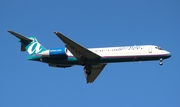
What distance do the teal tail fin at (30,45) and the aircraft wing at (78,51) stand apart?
4022mm

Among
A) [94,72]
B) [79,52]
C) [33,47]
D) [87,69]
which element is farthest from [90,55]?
[33,47]

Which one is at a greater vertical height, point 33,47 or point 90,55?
point 33,47

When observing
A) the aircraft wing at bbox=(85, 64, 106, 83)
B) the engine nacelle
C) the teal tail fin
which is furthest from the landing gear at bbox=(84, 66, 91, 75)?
the teal tail fin

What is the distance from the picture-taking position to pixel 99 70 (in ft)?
109

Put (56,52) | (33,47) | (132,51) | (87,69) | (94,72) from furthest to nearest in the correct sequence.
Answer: (94,72), (33,47), (87,69), (56,52), (132,51)

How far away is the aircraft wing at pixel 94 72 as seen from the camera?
107ft

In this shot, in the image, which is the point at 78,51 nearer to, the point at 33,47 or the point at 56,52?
the point at 56,52

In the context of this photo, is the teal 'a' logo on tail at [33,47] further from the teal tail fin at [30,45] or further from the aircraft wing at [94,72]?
the aircraft wing at [94,72]

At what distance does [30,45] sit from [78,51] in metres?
5.89

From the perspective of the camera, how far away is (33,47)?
3256cm

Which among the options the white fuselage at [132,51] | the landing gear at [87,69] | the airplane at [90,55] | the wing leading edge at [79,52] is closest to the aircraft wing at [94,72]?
the airplane at [90,55]

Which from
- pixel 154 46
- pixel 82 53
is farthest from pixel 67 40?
pixel 154 46

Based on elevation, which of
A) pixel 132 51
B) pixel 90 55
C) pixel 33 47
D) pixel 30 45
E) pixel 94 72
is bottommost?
pixel 94 72

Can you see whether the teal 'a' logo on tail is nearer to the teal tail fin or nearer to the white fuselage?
the teal tail fin
